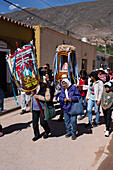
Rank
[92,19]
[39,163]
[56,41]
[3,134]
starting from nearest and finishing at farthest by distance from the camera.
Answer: [39,163] → [3,134] → [56,41] → [92,19]

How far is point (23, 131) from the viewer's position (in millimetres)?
5250

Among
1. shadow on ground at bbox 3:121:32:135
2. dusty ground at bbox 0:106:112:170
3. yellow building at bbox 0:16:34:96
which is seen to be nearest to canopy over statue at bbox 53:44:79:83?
yellow building at bbox 0:16:34:96

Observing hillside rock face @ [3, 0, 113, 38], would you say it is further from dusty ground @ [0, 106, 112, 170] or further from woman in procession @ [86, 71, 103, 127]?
dusty ground @ [0, 106, 112, 170]

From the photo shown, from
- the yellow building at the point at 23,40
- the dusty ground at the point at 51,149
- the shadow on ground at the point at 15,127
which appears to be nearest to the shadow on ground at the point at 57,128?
the dusty ground at the point at 51,149

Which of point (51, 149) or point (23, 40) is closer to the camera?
point (51, 149)

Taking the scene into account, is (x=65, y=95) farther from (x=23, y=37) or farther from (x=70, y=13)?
(x=70, y=13)

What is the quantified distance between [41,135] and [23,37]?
7609mm

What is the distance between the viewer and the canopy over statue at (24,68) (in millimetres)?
4387

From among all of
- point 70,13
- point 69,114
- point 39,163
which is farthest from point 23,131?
point 70,13

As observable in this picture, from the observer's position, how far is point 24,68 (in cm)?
447

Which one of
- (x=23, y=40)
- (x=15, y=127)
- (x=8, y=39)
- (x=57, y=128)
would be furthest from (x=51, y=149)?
(x=23, y=40)

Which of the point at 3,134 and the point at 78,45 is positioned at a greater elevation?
the point at 78,45

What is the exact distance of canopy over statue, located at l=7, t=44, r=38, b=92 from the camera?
173 inches

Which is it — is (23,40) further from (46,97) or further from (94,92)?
(46,97)
